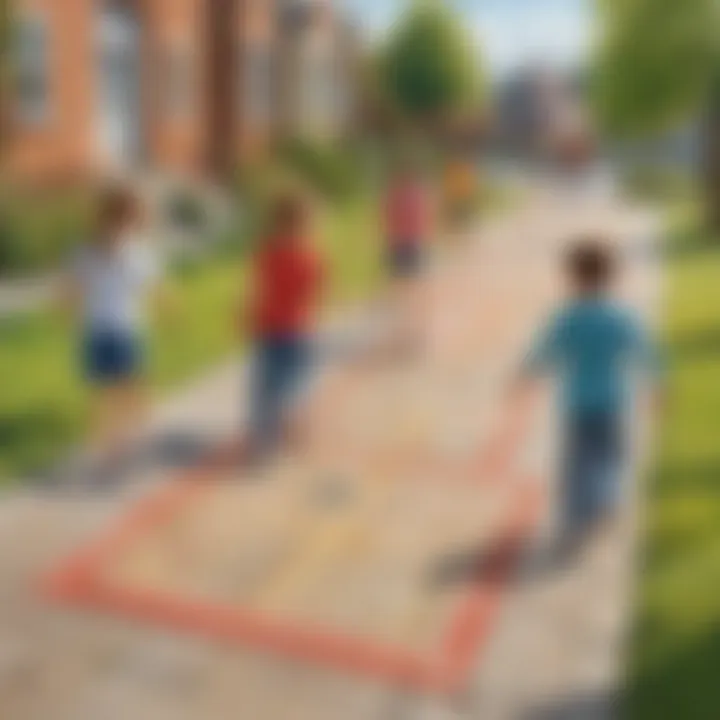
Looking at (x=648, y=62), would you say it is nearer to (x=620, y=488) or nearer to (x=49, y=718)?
(x=620, y=488)

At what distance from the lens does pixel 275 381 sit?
8156 mm

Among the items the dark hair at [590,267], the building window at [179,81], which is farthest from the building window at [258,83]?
the dark hair at [590,267]

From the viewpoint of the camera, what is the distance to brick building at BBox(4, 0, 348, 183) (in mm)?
17188

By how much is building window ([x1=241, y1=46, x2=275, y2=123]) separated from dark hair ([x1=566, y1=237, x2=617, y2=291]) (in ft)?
50.9

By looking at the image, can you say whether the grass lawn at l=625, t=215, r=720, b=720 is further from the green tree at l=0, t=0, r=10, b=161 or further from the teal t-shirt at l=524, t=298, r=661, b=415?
the green tree at l=0, t=0, r=10, b=161

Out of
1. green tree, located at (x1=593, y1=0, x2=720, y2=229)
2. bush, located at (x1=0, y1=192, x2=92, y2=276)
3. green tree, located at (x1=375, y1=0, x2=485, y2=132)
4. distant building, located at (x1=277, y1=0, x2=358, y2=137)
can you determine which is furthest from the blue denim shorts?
green tree, located at (x1=375, y1=0, x2=485, y2=132)

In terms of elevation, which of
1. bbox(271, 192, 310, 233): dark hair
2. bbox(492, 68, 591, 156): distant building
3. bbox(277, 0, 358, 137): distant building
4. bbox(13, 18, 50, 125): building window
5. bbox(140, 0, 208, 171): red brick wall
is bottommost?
bbox(271, 192, 310, 233): dark hair

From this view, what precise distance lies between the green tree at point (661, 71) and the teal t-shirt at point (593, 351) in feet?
49.8

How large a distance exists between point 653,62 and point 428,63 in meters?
4.94

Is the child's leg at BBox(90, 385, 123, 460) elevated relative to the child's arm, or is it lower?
elevated

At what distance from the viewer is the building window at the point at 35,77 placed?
16.6 meters

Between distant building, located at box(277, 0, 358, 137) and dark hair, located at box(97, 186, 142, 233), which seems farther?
distant building, located at box(277, 0, 358, 137)

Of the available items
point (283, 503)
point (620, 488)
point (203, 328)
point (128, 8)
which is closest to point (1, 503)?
point (283, 503)

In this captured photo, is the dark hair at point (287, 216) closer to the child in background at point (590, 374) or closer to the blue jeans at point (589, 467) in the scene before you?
the child in background at point (590, 374)
